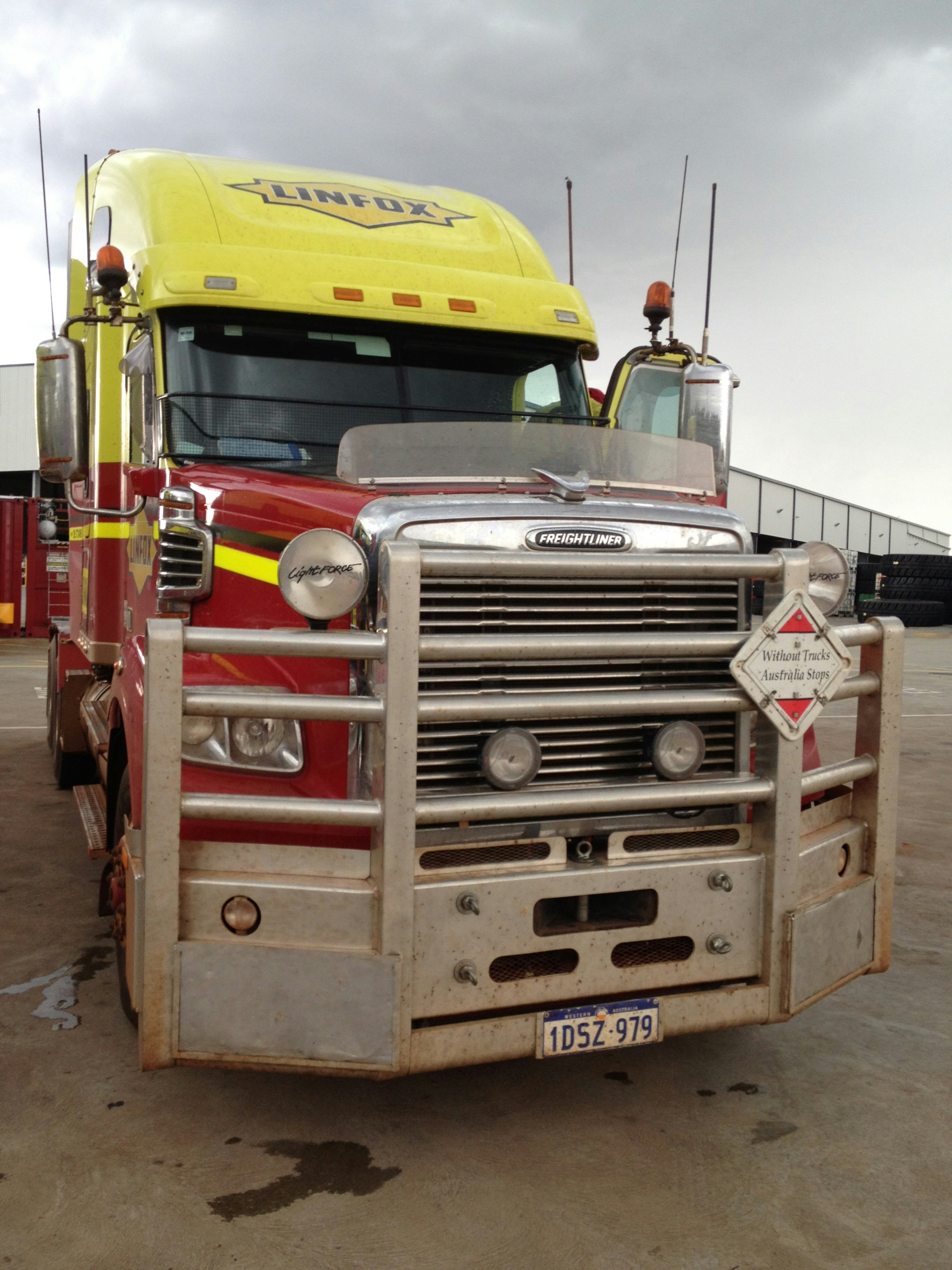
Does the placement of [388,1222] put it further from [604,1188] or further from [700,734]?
[700,734]

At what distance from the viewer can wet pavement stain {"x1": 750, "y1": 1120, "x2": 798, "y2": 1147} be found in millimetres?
3412

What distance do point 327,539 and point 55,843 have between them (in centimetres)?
439

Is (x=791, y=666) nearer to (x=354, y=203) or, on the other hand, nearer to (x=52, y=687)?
(x=354, y=203)

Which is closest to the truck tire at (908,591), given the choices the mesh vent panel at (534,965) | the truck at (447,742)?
the truck at (447,742)

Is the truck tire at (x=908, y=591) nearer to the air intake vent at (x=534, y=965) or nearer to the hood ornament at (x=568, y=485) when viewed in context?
the hood ornament at (x=568, y=485)

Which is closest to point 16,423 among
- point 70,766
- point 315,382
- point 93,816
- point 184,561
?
point 70,766

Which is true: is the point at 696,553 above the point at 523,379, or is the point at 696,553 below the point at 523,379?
below

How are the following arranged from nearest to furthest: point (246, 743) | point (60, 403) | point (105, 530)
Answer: point (246, 743) → point (60, 403) → point (105, 530)

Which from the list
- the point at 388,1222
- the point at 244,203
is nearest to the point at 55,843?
the point at 244,203

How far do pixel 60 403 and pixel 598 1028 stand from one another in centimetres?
317

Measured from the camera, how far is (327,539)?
9.94ft

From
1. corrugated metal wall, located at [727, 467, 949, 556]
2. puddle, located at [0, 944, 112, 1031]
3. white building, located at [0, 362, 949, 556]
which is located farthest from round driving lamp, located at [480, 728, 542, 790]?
corrugated metal wall, located at [727, 467, 949, 556]

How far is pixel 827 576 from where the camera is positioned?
3.68m

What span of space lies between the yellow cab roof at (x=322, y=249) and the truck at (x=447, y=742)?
0.05 meters
